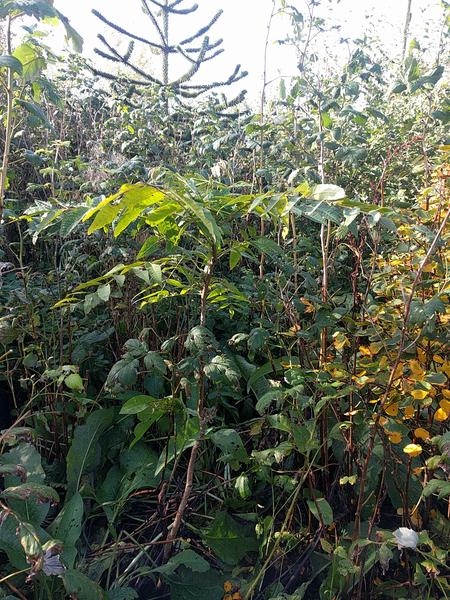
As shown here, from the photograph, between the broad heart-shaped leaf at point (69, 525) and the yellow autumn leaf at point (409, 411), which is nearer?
the yellow autumn leaf at point (409, 411)

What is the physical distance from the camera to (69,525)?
83.7 inches

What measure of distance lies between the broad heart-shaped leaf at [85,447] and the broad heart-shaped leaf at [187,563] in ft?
1.75

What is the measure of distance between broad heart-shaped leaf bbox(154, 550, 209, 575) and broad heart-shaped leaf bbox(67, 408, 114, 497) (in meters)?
0.53

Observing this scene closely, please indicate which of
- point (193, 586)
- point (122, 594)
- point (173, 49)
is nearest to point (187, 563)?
point (193, 586)

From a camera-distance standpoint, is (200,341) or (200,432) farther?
(200,432)

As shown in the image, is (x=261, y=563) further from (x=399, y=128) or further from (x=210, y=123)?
(x=210, y=123)

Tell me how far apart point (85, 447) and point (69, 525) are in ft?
1.24

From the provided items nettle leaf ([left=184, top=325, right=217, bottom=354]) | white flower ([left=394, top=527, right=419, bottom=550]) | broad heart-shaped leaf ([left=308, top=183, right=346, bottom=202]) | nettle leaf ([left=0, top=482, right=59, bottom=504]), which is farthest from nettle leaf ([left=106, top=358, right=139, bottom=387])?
white flower ([left=394, top=527, right=419, bottom=550])

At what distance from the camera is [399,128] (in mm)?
3760

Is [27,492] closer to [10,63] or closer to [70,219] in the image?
[70,219]

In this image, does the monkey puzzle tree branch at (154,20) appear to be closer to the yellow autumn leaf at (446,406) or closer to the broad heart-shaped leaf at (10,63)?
the broad heart-shaped leaf at (10,63)

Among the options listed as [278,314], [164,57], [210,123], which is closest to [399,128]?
[210,123]

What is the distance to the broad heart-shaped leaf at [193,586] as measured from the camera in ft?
6.72

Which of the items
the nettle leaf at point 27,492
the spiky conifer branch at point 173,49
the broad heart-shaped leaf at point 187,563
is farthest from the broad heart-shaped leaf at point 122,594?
the spiky conifer branch at point 173,49
